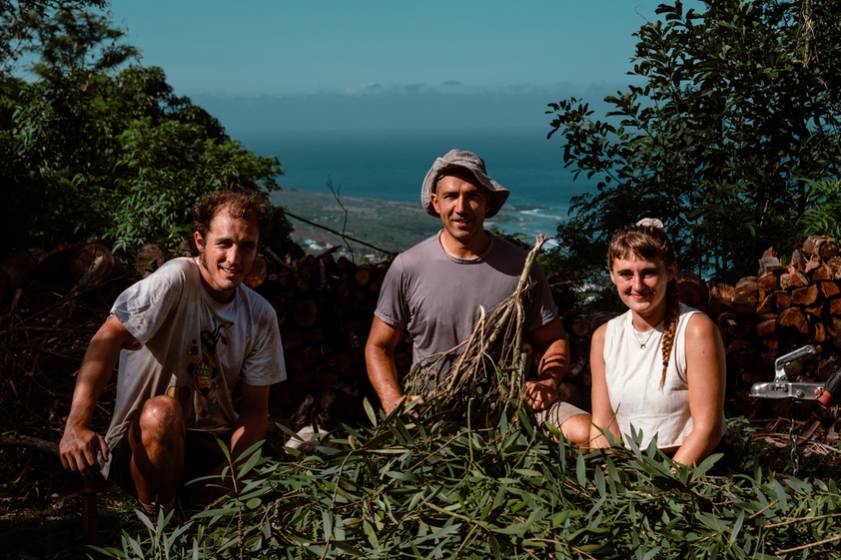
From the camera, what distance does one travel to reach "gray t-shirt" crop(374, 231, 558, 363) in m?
3.07

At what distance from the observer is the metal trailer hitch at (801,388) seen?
93.1 inches

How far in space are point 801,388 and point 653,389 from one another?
1.30 ft

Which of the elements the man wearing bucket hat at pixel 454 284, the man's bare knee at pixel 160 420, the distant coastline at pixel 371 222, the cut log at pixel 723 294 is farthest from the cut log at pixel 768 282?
the distant coastline at pixel 371 222

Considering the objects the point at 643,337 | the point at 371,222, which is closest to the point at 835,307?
the point at 643,337

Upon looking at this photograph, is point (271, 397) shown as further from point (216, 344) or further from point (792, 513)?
point (792, 513)

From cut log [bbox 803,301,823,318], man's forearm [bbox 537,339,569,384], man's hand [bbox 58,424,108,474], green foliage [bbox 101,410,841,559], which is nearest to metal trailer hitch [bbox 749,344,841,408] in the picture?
green foliage [bbox 101,410,841,559]

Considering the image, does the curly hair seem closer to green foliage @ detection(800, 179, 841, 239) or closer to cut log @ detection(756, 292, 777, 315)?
cut log @ detection(756, 292, 777, 315)

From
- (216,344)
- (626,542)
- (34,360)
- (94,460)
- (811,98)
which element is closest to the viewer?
(626,542)

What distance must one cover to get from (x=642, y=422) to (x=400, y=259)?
1003mm

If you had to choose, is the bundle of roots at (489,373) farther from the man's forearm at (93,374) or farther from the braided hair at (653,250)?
the man's forearm at (93,374)

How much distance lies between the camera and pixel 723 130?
18.8ft

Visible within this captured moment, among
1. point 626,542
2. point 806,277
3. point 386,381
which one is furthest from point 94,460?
point 806,277

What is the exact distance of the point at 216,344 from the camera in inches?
113

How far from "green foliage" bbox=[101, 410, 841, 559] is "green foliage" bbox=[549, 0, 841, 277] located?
3.77 meters
